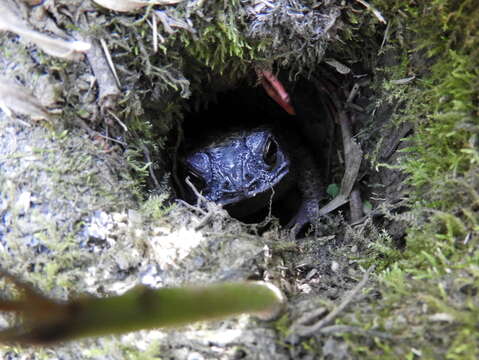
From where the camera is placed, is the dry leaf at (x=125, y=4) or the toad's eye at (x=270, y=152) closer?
the dry leaf at (x=125, y=4)

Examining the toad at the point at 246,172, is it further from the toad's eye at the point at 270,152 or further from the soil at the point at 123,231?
the soil at the point at 123,231

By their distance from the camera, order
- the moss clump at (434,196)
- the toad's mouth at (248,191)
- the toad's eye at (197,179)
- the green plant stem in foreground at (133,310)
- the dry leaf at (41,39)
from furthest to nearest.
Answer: the toad's eye at (197,179) → the toad's mouth at (248,191) → the dry leaf at (41,39) → the green plant stem in foreground at (133,310) → the moss clump at (434,196)

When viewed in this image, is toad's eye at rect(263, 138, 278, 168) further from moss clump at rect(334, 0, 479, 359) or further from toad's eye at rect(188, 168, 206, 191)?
moss clump at rect(334, 0, 479, 359)

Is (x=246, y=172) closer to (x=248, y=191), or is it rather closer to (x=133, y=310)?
(x=248, y=191)

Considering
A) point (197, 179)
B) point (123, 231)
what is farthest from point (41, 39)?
point (197, 179)

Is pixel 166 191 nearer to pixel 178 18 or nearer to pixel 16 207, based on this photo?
pixel 16 207

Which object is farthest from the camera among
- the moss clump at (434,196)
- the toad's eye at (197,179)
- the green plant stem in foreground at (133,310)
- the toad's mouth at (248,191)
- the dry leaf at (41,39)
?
the toad's eye at (197,179)

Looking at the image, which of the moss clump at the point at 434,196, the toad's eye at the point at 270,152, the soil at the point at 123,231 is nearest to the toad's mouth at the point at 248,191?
the toad's eye at the point at 270,152
